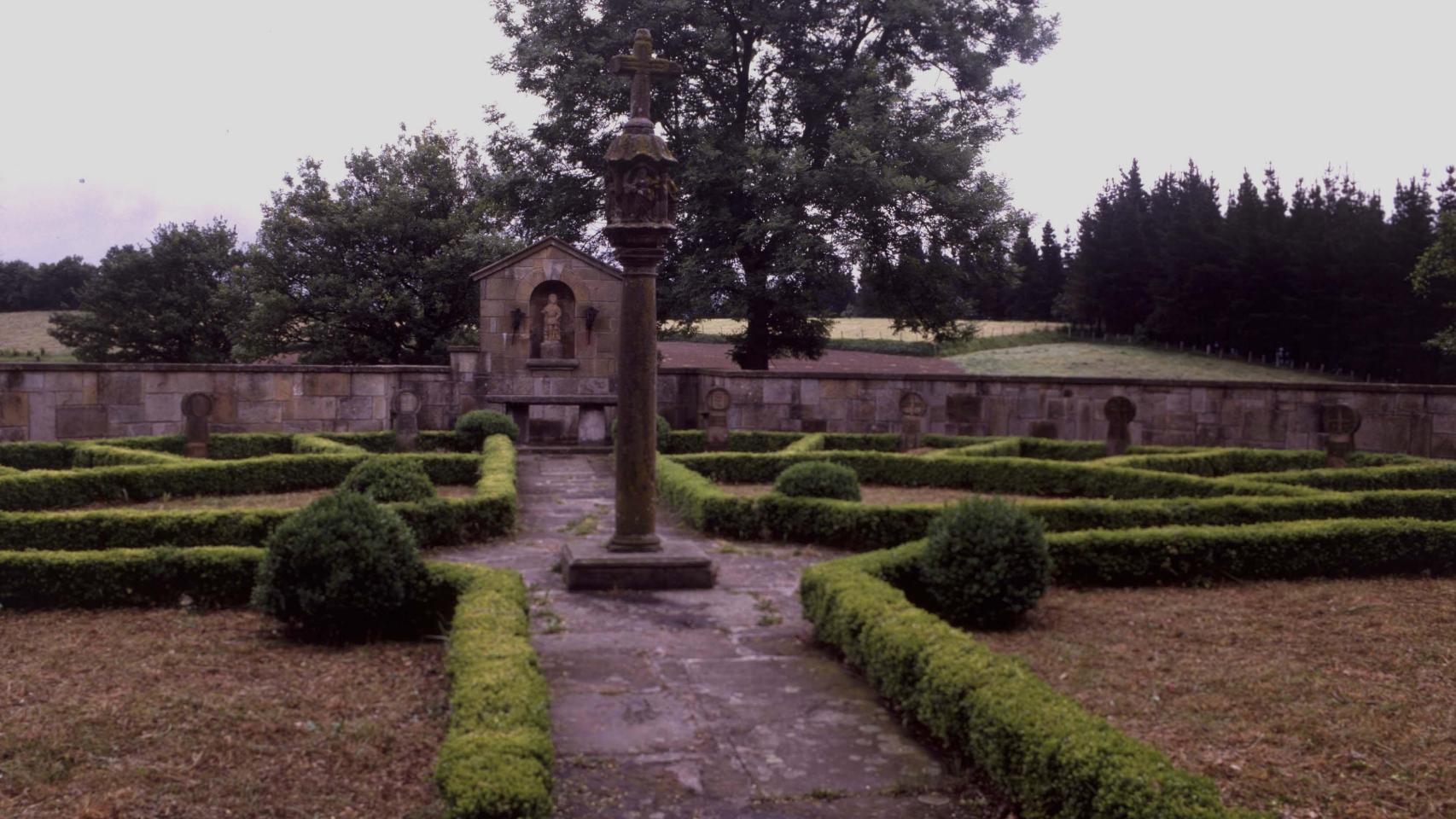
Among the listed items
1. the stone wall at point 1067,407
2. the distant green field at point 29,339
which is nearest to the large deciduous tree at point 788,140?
the stone wall at point 1067,407

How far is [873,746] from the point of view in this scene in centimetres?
479

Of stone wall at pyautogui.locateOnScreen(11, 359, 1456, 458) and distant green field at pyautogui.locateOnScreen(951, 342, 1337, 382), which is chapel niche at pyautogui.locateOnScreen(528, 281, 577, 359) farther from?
distant green field at pyautogui.locateOnScreen(951, 342, 1337, 382)

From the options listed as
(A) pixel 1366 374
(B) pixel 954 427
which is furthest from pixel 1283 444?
(A) pixel 1366 374

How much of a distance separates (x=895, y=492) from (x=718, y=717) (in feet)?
26.0

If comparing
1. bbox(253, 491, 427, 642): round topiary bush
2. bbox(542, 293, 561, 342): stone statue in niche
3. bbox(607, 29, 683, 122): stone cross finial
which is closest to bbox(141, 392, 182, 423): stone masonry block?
bbox(542, 293, 561, 342): stone statue in niche

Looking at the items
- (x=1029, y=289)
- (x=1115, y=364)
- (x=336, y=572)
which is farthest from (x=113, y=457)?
(x=1029, y=289)

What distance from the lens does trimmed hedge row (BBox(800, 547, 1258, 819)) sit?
11.6 ft

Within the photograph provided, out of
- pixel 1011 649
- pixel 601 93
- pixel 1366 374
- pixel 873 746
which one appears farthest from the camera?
pixel 1366 374

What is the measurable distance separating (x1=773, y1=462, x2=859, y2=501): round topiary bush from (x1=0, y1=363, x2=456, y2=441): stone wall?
956cm

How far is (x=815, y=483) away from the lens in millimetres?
9938

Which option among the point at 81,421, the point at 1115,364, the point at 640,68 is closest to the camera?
the point at 640,68

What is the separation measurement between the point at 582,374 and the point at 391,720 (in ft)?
46.4

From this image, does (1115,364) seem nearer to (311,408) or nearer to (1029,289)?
(1029,289)

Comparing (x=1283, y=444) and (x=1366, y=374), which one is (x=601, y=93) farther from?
(x=1366, y=374)
